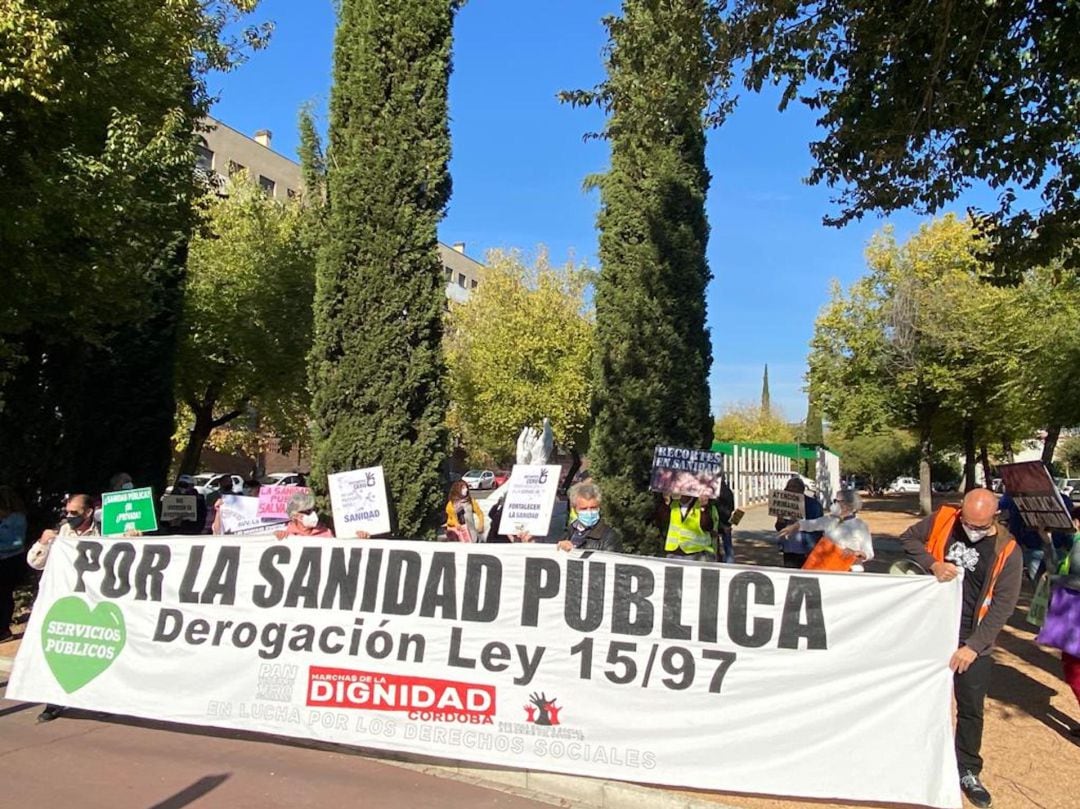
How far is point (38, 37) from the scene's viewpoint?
7238 millimetres

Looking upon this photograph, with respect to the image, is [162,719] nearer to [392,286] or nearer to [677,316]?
[392,286]

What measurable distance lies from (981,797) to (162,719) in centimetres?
534

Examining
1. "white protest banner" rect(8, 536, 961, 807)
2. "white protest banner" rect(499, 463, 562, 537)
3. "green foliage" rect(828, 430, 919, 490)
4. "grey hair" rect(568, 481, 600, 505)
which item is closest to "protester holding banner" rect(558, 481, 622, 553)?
"grey hair" rect(568, 481, 600, 505)

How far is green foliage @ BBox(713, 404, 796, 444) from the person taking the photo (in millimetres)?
72062

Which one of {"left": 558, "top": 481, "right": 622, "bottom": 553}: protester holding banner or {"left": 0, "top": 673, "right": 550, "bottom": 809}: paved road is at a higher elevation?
{"left": 558, "top": 481, "right": 622, "bottom": 553}: protester holding banner

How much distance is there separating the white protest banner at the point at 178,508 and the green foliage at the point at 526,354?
2197cm

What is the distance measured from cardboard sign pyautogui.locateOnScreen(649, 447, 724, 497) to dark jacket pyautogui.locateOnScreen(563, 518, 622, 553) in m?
2.54

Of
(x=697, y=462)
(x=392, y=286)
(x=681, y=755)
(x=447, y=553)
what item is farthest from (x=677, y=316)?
(x=681, y=755)

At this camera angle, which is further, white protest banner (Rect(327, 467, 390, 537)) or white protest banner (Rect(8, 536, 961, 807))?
white protest banner (Rect(327, 467, 390, 537))

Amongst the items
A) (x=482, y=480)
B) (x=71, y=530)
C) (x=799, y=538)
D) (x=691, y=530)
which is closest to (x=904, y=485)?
(x=482, y=480)

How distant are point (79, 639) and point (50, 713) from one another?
626 mm

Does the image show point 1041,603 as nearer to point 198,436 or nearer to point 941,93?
point 941,93

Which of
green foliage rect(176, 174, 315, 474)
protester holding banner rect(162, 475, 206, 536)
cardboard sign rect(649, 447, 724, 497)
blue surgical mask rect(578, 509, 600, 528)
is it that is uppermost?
green foliage rect(176, 174, 315, 474)

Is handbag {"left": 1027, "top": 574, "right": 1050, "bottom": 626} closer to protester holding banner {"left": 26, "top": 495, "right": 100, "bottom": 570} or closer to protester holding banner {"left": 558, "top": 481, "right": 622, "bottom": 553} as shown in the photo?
protester holding banner {"left": 558, "top": 481, "right": 622, "bottom": 553}
